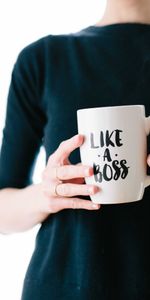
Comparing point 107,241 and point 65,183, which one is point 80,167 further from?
point 107,241

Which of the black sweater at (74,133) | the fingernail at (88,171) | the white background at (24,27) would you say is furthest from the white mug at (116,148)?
the white background at (24,27)

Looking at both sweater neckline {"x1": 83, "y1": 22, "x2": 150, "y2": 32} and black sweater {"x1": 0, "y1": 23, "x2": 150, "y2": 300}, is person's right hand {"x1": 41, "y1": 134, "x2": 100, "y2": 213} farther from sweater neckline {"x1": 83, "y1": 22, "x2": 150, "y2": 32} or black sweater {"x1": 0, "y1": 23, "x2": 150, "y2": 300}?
sweater neckline {"x1": 83, "y1": 22, "x2": 150, "y2": 32}

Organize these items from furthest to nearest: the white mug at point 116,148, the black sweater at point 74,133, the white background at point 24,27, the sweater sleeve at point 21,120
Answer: the white background at point 24,27 < the sweater sleeve at point 21,120 < the black sweater at point 74,133 < the white mug at point 116,148

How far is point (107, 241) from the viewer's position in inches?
26.7

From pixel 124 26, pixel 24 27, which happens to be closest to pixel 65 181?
pixel 124 26

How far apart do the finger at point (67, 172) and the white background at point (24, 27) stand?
47cm

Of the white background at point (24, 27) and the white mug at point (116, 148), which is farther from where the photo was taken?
the white background at point (24, 27)

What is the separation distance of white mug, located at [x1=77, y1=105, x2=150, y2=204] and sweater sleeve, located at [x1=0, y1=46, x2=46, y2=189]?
10.7 inches

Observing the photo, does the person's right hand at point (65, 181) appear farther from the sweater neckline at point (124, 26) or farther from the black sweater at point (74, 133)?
the sweater neckline at point (124, 26)

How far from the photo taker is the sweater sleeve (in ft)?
2.59

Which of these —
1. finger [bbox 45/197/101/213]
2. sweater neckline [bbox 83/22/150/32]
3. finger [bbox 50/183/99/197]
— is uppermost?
sweater neckline [bbox 83/22/150/32]

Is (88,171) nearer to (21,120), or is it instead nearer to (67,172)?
(67,172)

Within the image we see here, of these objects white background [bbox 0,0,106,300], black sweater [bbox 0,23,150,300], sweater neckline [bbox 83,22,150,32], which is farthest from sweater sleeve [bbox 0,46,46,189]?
white background [bbox 0,0,106,300]

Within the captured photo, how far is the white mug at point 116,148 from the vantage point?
0.51 metres
